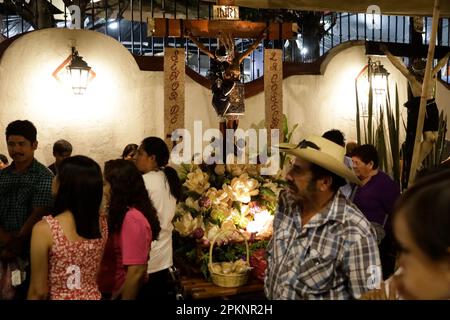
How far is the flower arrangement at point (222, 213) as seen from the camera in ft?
13.8

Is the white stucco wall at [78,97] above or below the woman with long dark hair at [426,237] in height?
above

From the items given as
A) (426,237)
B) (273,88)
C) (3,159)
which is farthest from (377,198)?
(3,159)

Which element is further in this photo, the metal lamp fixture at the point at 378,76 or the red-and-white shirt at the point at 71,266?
the metal lamp fixture at the point at 378,76

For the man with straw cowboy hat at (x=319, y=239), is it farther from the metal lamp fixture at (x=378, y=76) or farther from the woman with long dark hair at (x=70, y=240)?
the metal lamp fixture at (x=378, y=76)

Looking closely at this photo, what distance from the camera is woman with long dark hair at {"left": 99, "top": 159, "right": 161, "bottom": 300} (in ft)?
9.48

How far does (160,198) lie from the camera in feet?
12.9

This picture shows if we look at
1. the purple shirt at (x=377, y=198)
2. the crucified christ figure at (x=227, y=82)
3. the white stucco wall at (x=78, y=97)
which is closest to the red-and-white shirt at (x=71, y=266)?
the purple shirt at (x=377, y=198)

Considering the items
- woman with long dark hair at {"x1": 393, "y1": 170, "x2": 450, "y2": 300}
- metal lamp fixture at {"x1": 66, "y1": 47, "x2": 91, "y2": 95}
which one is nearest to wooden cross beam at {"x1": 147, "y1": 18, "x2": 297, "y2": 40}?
metal lamp fixture at {"x1": 66, "y1": 47, "x2": 91, "y2": 95}

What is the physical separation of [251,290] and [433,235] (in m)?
2.86

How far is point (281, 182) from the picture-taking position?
15.3 ft

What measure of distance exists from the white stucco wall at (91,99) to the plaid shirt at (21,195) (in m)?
3.26

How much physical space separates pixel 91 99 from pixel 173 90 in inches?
45.7

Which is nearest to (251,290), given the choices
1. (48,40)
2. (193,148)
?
(193,148)

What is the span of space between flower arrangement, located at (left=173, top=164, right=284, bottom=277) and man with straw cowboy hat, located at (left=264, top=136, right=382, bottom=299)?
1.47m
